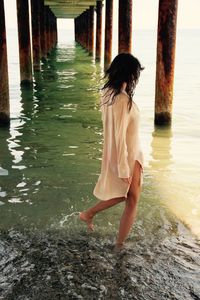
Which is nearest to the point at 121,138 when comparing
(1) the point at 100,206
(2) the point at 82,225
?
(1) the point at 100,206

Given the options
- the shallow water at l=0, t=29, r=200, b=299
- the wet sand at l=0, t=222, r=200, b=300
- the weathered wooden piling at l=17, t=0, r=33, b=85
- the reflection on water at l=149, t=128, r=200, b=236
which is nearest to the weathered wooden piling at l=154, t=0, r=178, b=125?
the shallow water at l=0, t=29, r=200, b=299

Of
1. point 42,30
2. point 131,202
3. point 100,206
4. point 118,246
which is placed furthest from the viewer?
point 42,30

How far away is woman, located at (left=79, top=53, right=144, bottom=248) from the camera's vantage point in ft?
9.34

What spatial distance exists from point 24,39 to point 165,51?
273 inches

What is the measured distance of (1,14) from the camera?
7.20m

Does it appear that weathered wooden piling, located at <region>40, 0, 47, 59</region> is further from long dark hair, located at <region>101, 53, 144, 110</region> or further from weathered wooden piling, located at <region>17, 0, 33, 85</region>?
long dark hair, located at <region>101, 53, 144, 110</region>

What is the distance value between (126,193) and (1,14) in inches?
206

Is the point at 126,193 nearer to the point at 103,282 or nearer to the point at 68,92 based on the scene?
the point at 103,282

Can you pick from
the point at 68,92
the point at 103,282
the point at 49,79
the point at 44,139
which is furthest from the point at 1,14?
the point at 49,79

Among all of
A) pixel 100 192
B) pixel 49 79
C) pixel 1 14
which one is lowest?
pixel 49 79

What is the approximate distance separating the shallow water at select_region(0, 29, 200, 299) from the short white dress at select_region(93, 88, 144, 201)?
548 mm

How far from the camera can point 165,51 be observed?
22.9 feet

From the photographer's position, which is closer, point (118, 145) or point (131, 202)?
point (118, 145)

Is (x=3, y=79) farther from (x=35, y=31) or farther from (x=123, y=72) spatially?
(x=35, y=31)
